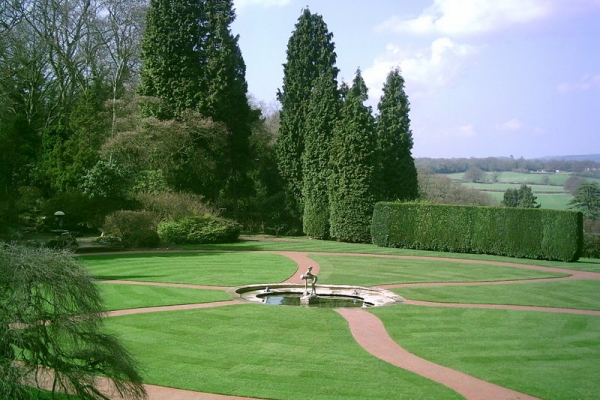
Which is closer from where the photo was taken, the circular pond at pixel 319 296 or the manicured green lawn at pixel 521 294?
the circular pond at pixel 319 296

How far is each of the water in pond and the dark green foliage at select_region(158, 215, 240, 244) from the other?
15828mm

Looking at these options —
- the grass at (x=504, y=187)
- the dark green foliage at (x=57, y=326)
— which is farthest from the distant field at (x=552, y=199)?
the dark green foliage at (x=57, y=326)

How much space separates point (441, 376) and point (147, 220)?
83.0 feet

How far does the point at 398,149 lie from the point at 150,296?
2795cm

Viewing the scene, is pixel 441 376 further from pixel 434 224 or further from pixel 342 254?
pixel 434 224

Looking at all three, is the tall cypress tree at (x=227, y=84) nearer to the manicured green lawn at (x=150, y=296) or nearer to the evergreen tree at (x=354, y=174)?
the evergreen tree at (x=354, y=174)

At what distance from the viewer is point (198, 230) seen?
115 ft

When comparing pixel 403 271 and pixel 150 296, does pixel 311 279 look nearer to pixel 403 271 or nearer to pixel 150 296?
pixel 150 296

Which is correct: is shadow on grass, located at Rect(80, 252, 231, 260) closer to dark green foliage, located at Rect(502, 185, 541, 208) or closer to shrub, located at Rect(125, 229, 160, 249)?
shrub, located at Rect(125, 229, 160, 249)

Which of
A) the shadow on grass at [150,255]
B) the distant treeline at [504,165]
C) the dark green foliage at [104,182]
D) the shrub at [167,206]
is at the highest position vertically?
the distant treeline at [504,165]

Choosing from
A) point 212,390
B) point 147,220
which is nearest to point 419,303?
point 212,390

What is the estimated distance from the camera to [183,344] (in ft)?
42.9

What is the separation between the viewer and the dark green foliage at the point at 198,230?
3462cm

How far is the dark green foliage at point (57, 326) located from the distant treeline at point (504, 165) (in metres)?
69.4
